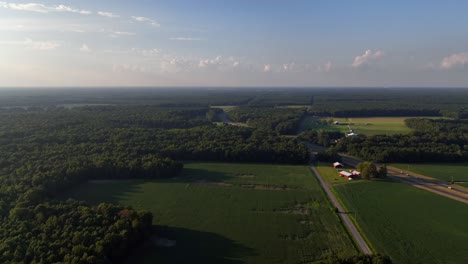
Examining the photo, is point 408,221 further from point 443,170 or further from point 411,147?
point 411,147

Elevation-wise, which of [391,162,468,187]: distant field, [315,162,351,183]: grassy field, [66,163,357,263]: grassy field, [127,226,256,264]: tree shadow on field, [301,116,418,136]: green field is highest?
[301,116,418,136]: green field

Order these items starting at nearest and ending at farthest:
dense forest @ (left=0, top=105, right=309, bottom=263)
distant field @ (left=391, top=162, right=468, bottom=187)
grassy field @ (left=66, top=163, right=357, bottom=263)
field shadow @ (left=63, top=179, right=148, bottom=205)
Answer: dense forest @ (left=0, top=105, right=309, bottom=263)
grassy field @ (left=66, top=163, right=357, bottom=263)
field shadow @ (left=63, top=179, right=148, bottom=205)
distant field @ (left=391, top=162, right=468, bottom=187)

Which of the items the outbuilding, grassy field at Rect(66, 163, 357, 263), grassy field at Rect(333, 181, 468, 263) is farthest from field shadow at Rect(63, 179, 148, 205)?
the outbuilding

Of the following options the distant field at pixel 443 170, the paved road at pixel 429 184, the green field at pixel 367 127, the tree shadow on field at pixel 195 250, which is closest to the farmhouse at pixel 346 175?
the paved road at pixel 429 184

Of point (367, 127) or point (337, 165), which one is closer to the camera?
point (337, 165)

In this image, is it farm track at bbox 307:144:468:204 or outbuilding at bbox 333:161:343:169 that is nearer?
farm track at bbox 307:144:468:204

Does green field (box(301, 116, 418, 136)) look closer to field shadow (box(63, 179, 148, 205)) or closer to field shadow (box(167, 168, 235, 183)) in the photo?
field shadow (box(167, 168, 235, 183))

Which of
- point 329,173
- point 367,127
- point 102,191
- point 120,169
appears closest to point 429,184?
point 329,173

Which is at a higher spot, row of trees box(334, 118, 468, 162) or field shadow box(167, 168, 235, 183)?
row of trees box(334, 118, 468, 162)
